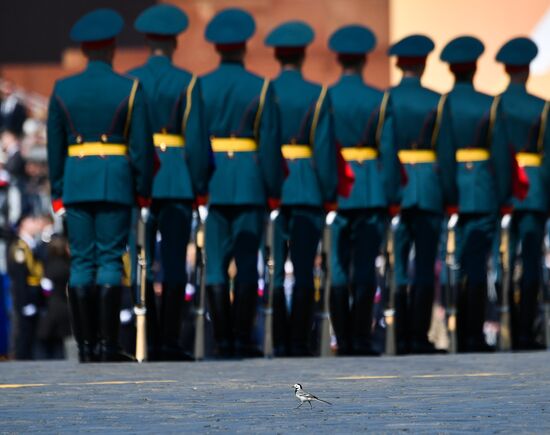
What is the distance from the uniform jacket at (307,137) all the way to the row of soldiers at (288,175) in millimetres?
11

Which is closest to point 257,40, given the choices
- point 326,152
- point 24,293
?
point 24,293

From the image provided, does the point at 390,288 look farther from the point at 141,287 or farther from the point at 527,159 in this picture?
the point at 141,287

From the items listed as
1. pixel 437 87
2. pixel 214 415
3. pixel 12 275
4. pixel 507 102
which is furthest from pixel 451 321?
pixel 437 87

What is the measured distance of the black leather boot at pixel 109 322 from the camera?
9.56 metres

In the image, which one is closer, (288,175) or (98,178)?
(98,178)

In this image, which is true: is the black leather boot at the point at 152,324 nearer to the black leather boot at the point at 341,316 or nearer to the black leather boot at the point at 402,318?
the black leather boot at the point at 341,316

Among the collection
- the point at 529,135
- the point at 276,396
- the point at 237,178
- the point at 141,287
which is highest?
the point at 529,135

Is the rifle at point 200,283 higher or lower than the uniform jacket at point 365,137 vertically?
lower

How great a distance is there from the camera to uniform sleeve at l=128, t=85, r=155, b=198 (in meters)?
9.66

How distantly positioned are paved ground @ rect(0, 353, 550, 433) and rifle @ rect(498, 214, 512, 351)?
2.04 m

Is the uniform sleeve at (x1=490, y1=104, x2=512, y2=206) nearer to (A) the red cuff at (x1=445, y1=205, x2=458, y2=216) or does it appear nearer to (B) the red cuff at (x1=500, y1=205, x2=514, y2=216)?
(B) the red cuff at (x1=500, y1=205, x2=514, y2=216)

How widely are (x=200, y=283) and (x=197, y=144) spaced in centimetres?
72

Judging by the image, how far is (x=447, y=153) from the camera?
11328 millimetres

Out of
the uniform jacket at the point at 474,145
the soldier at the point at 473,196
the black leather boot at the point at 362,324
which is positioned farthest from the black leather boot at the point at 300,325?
the uniform jacket at the point at 474,145
